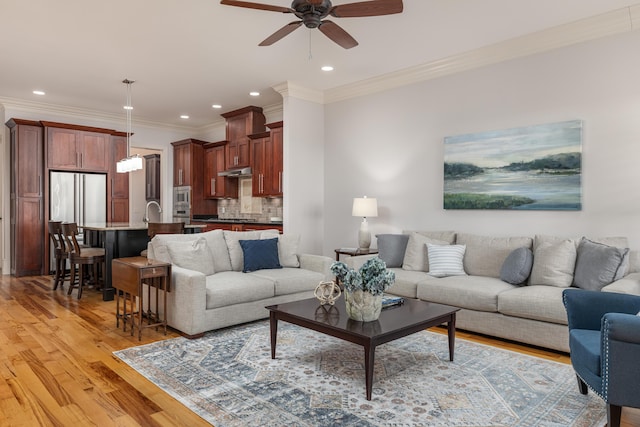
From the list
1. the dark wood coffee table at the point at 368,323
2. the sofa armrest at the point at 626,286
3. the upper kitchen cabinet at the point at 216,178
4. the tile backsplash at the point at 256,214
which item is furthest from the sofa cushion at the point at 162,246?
the upper kitchen cabinet at the point at 216,178

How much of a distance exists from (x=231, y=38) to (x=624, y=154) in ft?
12.8

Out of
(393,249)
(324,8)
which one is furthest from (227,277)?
(324,8)

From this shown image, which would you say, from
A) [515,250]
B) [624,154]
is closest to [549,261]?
[515,250]

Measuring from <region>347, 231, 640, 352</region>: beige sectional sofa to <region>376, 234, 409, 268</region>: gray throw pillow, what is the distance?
0.27m

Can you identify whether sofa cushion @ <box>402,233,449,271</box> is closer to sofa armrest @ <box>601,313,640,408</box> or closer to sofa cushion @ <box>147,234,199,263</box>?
sofa cushion @ <box>147,234,199,263</box>

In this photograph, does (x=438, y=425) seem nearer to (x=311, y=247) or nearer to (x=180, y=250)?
(x=180, y=250)

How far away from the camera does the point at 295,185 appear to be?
6.17m

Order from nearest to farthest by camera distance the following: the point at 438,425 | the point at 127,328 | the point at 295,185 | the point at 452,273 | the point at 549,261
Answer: the point at 438,425, the point at 549,261, the point at 127,328, the point at 452,273, the point at 295,185

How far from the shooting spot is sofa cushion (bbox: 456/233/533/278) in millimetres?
4154

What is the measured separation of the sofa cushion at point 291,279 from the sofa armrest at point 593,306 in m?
2.47

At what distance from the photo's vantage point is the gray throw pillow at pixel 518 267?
3.83 meters

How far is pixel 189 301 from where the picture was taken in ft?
11.8

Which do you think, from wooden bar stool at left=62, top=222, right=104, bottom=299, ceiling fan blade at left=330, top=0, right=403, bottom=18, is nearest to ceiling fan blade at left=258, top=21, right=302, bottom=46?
ceiling fan blade at left=330, top=0, right=403, bottom=18

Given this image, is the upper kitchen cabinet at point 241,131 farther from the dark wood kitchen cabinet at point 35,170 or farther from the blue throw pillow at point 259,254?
the blue throw pillow at point 259,254
